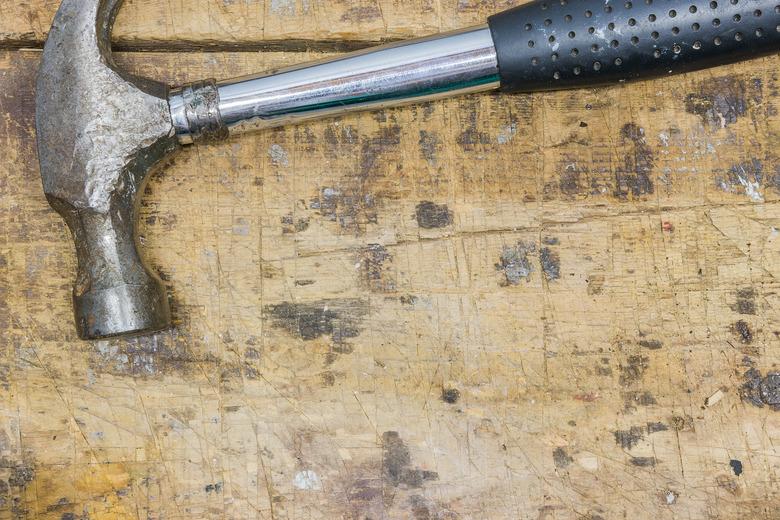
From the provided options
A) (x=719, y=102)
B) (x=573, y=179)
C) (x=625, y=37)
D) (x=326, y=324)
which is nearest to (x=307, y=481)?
(x=326, y=324)

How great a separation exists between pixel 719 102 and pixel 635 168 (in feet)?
0.78

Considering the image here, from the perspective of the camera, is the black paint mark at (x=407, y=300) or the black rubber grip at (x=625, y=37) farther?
the black paint mark at (x=407, y=300)

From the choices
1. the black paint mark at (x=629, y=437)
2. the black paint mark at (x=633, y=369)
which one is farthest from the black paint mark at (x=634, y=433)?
the black paint mark at (x=633, y=369)

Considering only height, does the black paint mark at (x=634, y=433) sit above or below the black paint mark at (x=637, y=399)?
below

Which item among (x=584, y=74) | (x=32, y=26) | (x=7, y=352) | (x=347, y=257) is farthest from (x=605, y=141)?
(x=7, y=352)

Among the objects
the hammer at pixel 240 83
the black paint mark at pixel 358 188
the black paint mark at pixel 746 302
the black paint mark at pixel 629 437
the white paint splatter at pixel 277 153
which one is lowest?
the black paint mark at pixel 629 437

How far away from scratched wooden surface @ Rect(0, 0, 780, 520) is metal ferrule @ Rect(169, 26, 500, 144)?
0.14 meters

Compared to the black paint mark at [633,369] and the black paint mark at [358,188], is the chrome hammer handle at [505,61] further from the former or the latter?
the black paint mark at [633,369]

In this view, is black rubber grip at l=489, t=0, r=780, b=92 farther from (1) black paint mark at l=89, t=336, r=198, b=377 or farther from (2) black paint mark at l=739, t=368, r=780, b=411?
(1) black paint mark at l=89, t=336, r=198, b=377

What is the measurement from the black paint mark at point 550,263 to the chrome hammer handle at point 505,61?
1.21 ft

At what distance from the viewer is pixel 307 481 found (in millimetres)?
1479

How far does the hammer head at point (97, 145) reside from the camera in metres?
1.31

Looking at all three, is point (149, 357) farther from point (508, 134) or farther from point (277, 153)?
point (508, 134)

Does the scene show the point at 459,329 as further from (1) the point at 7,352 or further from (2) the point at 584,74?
(1) the point at 7,352
